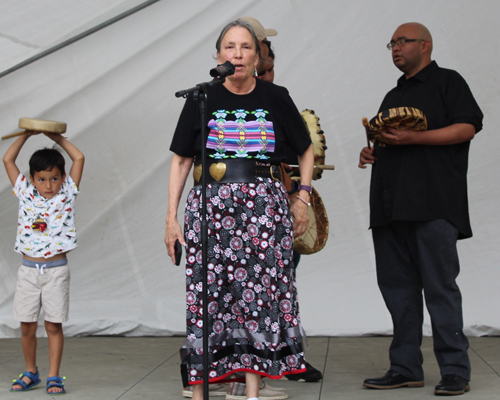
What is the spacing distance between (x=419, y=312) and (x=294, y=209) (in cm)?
88

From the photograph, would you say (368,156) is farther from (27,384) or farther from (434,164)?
(27,384)

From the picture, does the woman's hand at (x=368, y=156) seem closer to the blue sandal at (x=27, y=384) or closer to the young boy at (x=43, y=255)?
the young boy at (x=43, y=255)

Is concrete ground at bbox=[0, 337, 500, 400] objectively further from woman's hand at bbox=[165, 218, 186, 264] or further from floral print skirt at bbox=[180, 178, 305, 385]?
woman's hand at bbox=[165, 218, 186, 264]

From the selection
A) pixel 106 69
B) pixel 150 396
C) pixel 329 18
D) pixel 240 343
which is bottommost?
pixel 150 396

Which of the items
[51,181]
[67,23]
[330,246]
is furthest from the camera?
[330,246]

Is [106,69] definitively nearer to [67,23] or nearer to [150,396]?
[67,23]

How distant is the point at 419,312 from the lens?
315 centimetres

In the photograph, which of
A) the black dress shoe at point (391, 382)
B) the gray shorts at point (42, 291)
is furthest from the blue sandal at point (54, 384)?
the black dress shoe at point (391, 382)

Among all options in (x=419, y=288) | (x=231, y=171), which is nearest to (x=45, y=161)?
(x=231, y=171)

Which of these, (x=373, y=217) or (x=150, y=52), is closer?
(x=373, y=217)

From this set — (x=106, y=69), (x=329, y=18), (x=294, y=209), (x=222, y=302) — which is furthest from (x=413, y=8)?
(x=222, y=302)

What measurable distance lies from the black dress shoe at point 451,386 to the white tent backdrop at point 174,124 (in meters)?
1.70

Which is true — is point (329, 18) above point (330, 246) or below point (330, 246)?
above

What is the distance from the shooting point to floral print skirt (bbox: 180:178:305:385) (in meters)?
2.48
